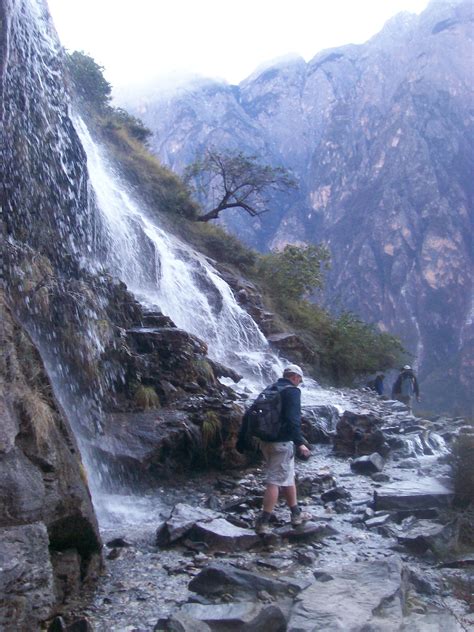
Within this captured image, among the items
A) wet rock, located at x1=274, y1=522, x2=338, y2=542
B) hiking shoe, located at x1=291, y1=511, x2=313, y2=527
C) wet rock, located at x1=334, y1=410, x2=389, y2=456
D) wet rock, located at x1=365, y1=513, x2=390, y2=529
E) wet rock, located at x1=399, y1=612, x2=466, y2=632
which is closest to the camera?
wet rock, located at x1=399, y1=612, x2=466, y2=632

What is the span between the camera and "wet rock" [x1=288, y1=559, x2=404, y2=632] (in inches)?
143

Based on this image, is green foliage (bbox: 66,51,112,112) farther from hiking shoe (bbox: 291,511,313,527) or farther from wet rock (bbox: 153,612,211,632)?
wet rock (bbox: 153,612,211,632)

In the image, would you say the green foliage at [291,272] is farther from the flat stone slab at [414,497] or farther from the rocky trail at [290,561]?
the flat stone slab at [414,497]

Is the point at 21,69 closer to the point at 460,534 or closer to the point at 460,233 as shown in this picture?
the point at 460,534

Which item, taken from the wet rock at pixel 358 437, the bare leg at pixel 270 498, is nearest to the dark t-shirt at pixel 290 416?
the bare leg at pixel 270 498

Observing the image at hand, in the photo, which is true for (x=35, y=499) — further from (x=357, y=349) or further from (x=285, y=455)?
(x=357, y=349)

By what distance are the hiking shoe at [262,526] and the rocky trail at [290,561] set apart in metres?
0.11

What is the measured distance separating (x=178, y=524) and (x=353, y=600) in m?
1.85

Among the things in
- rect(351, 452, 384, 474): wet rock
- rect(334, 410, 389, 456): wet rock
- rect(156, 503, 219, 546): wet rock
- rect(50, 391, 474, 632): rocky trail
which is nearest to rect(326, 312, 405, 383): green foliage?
rect(334, 410, 389, 456): wet rock

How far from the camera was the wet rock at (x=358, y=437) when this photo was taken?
9.65 metres

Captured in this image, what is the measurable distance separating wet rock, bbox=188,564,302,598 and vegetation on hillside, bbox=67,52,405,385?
46.8 ft

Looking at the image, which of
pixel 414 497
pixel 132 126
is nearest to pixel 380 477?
pixel 414 497

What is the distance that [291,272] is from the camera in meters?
22.3

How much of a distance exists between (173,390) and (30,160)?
443 cm
